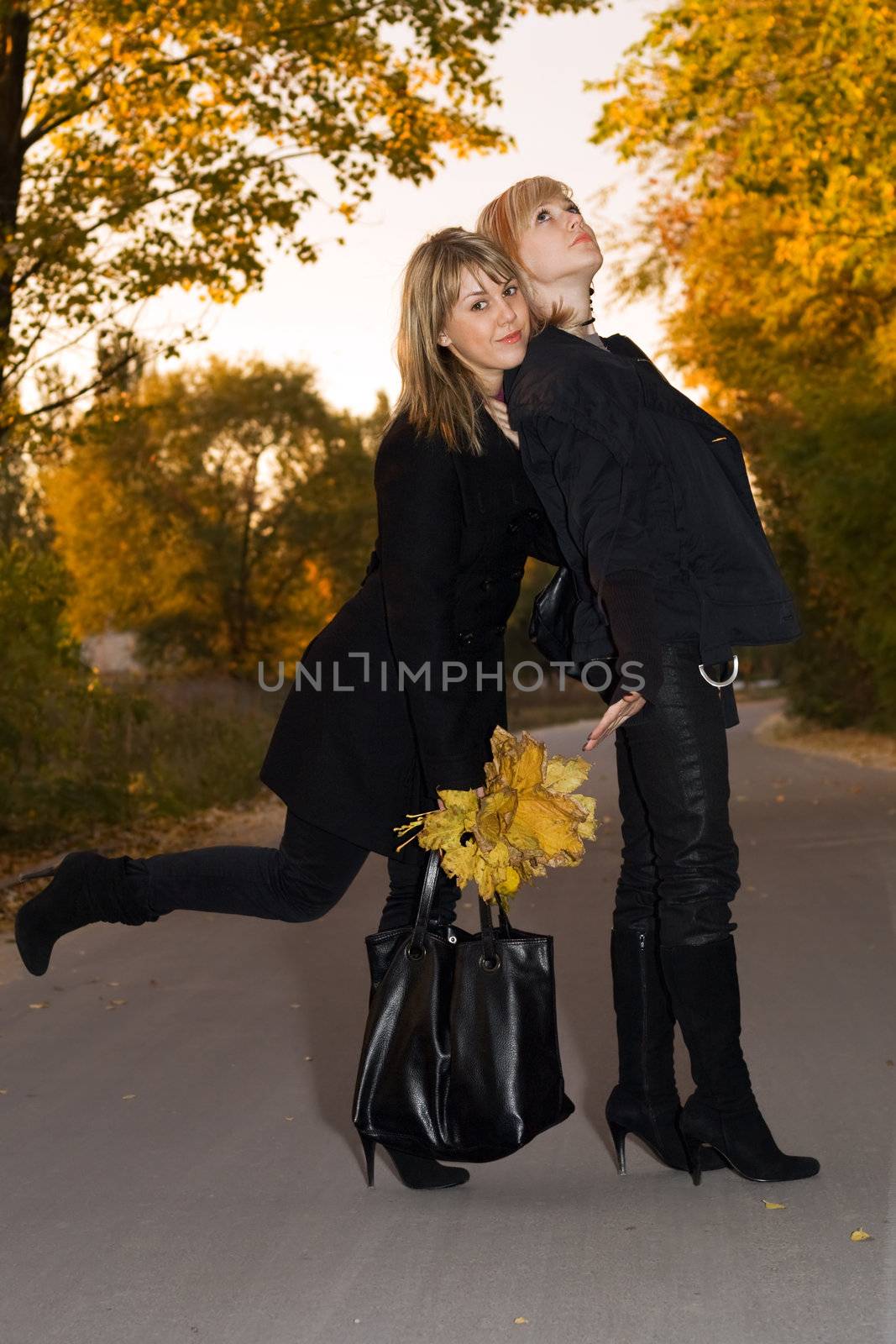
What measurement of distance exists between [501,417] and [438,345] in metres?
0.22

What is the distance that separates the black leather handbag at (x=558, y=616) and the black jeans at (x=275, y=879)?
575 mm

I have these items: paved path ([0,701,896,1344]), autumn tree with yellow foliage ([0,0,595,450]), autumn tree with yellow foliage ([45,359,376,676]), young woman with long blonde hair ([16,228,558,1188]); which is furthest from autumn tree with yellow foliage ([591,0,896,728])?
autumn tree with yellow foliage ([45,359,376,676])

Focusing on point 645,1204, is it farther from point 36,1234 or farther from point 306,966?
point 306,966

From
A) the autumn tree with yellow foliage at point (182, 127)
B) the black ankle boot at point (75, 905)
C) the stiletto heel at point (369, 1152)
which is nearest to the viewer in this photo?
the stiletto heel at point (369, 1152)

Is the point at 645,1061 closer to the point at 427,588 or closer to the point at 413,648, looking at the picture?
the point at 413,648

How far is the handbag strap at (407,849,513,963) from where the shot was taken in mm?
3551

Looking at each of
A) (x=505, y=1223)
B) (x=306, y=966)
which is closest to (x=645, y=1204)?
(x=505, y=1223)

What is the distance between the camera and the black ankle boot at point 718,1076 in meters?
3.59

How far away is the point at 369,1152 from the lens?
377 cm

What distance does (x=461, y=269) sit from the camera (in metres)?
3.76

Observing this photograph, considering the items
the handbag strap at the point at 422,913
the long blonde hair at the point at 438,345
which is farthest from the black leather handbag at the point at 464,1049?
the long blonde hair at the point at 438,345

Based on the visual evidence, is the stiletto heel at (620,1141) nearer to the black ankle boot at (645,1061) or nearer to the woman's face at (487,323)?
the black ankle boot at (645,1061)

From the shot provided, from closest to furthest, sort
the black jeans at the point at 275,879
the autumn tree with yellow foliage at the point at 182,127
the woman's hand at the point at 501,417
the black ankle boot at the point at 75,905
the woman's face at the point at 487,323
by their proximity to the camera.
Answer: the woman's face at the point at 487,323 → the woman's hand at the point at 501,417 → the black jeans at the point at 275,879 → the black ankle boot at the point at 75,905 → the autumn tree with yellow foliage at the point at 182,127

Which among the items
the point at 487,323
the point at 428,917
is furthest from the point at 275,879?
the point at 487,323
